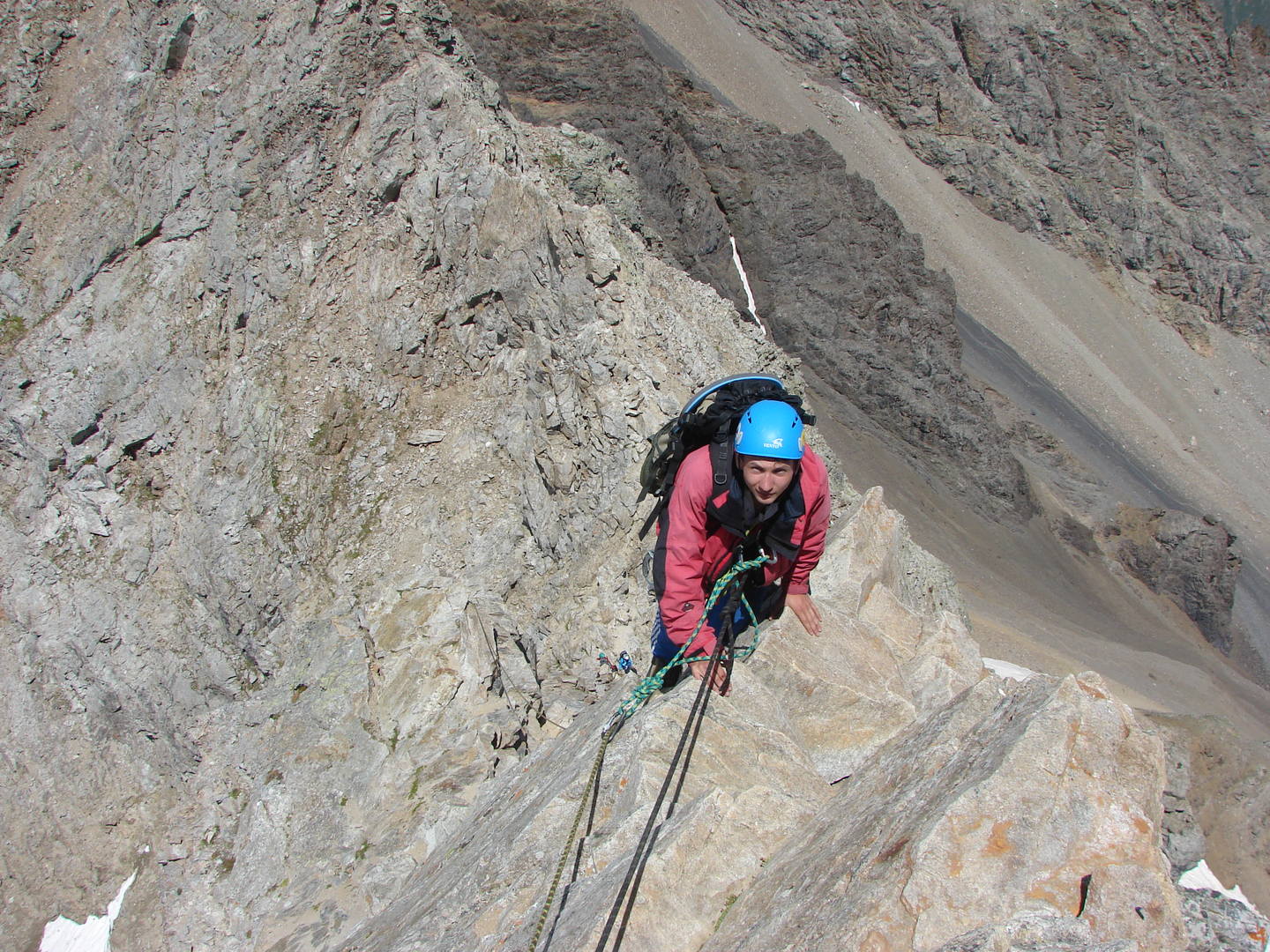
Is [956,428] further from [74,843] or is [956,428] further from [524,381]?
[74,843]

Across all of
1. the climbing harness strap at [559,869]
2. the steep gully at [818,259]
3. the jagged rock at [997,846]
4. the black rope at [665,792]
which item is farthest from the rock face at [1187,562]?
the climbing harness strap at [559,869]

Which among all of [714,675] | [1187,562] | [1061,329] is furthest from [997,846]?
[1061,329]

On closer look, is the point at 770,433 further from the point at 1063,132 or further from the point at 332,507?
the point at 1063,132

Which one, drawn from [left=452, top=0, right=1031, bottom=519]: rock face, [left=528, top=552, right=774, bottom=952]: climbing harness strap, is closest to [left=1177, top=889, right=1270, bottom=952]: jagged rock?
[left=528, top=552, right=774, bottom=952]: climbing harness strap

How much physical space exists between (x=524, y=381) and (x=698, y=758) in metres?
9.14

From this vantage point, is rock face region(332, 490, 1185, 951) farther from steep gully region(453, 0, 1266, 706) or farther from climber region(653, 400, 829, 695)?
steep gully region(453, 0, 1266, 706)

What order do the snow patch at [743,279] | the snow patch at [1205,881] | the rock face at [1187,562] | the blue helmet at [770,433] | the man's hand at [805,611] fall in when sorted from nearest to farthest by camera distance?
the blue helmet at [770,433] → the man's hand at [805,611] → the snow patch at [1205,881] → the rock face at [1187,562] → the snow patch at [743,279]

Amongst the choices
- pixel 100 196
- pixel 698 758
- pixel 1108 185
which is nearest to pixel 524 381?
pixel 698 758

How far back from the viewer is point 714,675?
22.0 feet

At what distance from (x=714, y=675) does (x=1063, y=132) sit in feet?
198

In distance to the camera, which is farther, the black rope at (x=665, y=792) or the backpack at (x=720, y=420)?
the backpack at (x=720, y=420)

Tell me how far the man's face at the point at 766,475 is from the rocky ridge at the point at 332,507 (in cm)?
201

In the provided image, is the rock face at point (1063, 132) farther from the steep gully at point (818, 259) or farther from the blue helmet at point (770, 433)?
the blue helmet at point (770, 433)

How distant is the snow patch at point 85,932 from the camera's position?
56.3ft
